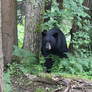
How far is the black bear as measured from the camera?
19.2 feet

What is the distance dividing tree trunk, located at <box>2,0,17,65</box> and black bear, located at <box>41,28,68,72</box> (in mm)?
1077

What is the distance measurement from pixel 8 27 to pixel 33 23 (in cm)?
85

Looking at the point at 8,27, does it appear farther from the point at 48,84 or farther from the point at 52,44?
the point at 48,84

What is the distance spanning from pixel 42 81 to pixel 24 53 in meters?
1.05

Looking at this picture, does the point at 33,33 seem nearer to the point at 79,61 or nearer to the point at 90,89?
the point at 79,61

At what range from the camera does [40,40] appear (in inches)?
224

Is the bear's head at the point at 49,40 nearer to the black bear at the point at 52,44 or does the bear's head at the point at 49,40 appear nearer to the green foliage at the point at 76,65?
the black bear at the point at 52,44

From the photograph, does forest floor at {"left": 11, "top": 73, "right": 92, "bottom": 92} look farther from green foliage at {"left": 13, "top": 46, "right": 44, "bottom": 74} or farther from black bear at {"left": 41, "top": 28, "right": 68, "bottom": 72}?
black bear at {"left": 41, "top": 28, "right": 68, "bottom": 72}

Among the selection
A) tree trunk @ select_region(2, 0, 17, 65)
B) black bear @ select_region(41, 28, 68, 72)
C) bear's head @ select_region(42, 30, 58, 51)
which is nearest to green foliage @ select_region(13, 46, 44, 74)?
tree trunk @ select_region(2, 0, 17, 65)

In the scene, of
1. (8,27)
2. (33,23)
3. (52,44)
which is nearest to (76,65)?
(52,44)

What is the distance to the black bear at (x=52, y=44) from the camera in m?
5.84

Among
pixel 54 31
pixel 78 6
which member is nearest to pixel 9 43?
pixel 54 31

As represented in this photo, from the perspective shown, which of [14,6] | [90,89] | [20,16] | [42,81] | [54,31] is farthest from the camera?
[20,16]

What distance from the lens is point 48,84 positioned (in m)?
4.79
